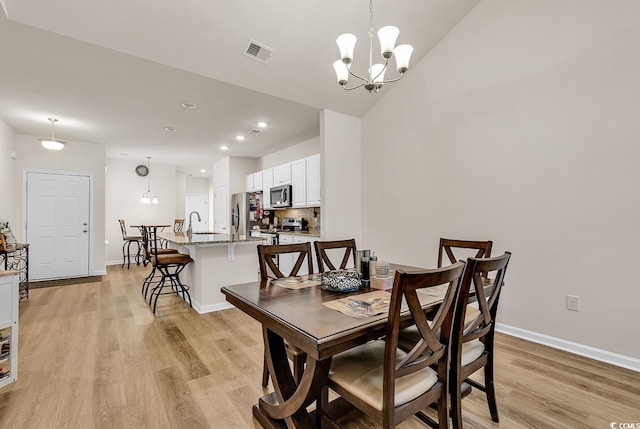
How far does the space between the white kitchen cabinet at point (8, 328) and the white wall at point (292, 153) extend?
4.25 m

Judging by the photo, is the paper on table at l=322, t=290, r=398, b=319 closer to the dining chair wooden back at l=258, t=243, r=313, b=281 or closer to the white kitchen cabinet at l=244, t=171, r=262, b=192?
the dining chair wooden back at l=258, t=243, r=313, b=281

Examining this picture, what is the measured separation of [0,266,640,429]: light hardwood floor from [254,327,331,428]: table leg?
150 mm

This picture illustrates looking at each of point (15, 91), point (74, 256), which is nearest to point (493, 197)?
point (15, 91)

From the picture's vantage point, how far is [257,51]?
121 inches

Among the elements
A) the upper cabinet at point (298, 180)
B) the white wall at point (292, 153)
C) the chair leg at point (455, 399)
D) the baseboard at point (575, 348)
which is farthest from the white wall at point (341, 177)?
the chair leg at point (455, 399)

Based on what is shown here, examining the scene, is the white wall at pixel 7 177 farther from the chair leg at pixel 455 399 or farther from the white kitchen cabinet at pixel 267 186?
the chair leg at pixel 455 399

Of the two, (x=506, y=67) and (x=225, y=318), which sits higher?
(x=506, y=67)

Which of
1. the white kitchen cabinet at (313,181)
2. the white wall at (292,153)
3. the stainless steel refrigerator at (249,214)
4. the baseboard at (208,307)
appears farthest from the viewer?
the stainless steel refrigerator at (249,214)

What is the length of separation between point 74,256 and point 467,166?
6.80 metres

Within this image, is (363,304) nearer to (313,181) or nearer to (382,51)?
(382,51)

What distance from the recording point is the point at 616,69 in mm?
2391

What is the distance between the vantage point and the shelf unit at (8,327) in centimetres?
201

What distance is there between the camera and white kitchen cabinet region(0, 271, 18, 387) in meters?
2.01

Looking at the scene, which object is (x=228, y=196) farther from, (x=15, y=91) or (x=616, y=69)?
(x=616, y=69)
